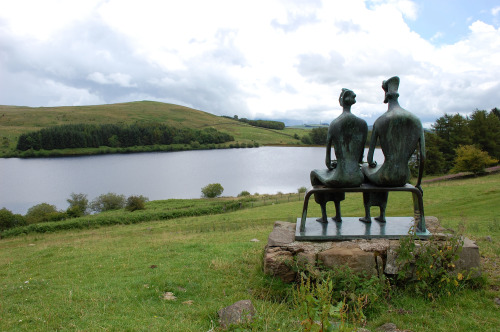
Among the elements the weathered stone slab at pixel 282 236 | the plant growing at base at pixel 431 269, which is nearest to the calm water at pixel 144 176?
the weathered stone slab at pixel 282 236

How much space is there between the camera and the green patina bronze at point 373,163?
729 cm

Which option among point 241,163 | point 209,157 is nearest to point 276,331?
point 241,163

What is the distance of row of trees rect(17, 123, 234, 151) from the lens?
11462 cm

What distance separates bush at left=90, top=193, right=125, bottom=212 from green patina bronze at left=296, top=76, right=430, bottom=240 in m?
49.6

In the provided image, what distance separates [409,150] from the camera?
7.29m

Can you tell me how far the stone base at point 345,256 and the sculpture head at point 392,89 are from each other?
2.99 metres

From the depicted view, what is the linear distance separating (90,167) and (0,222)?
186 feet

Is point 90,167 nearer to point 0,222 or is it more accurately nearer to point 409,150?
point 0,222

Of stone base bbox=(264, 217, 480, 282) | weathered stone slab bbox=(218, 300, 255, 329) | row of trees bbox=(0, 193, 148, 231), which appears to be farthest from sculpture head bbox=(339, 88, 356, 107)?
row of trees bbox=(0, 193, 148, 231)

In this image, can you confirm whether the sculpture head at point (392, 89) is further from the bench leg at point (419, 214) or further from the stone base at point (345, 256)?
the stone base at point (345, 256)

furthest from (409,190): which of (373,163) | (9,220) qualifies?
(9,220)

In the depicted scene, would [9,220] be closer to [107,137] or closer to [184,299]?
[184,299]

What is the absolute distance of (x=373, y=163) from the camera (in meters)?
7.93

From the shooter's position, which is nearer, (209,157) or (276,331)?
(276,331)
